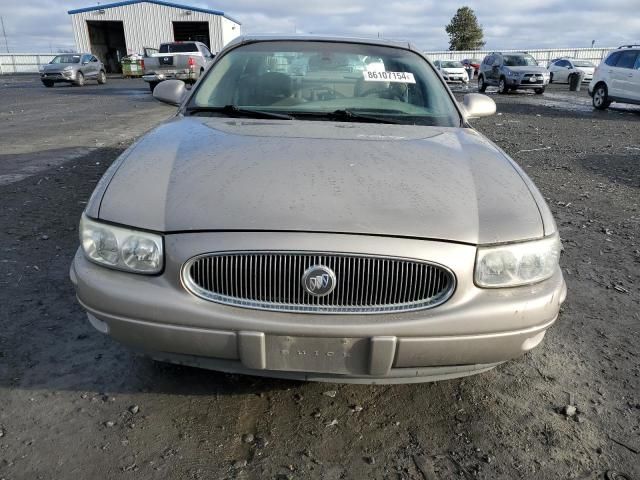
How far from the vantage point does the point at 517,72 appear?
2072cm

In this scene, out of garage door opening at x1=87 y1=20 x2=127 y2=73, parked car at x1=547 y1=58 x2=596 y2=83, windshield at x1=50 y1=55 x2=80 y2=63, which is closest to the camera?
windshield at x1=50 y1=55 x2=80 y2=63

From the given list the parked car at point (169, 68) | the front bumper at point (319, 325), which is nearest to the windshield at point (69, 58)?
the parked car at point (169, 68)

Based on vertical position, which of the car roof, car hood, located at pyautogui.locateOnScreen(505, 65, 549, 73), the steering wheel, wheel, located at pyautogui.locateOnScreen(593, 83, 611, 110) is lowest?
wheel, located at pyautogui.locateOnScreen(593, 83, 611, 110)

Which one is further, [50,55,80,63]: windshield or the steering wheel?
[50,55,80,63]: windshield

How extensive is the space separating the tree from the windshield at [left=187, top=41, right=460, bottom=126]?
57538mm

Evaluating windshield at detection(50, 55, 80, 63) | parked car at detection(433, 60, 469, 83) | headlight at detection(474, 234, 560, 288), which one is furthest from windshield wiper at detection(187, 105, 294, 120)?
parked car at detection(433, 60, 469, 83)

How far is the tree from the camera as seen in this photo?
180 feet

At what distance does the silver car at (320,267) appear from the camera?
1771 mm

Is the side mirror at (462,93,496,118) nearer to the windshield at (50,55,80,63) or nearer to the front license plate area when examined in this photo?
the front license plate area

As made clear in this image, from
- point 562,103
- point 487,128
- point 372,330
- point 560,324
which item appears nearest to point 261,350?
point 372,330

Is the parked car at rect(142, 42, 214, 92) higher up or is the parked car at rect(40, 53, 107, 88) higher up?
the parked car at rect(142, 42, 214, 92)

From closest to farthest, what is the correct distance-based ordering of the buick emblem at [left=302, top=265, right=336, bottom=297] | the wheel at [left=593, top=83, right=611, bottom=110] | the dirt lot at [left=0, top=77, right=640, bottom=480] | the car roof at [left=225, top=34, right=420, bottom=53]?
the buick emblem at [left=302, top=265, right=336, bottom=297]
the dirt lot at [left=0, top=77, right=640, bottom=480]
the car roof at [left=225, top=34, right=420, bottom=53]
the wheel at [left=593, top=83, right=611, bottom=110]

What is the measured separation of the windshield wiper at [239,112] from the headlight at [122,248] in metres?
1.25

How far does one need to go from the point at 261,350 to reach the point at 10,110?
48.1 ft
